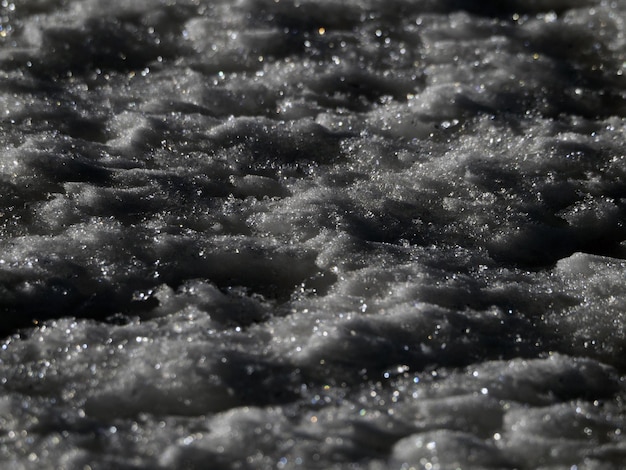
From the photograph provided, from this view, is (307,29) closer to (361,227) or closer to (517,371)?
(361,227)

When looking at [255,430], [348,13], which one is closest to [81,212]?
[255,430]

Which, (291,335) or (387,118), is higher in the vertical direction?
(387,118)

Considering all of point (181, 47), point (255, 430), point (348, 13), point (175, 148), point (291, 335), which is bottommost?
point (255, 430)

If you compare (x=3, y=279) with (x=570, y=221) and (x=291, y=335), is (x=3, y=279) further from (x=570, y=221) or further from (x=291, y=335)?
(x=570, y=221)

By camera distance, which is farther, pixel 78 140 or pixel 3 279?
pixel 78 140

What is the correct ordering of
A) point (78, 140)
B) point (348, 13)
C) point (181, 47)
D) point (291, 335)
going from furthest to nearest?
point (348, 13), point (181, 47), point (78, 140), point (291, 335)

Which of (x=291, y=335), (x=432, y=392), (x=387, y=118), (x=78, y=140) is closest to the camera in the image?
(x=432, y=392)

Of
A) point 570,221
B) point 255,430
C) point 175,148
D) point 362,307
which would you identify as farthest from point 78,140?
point 570,221
